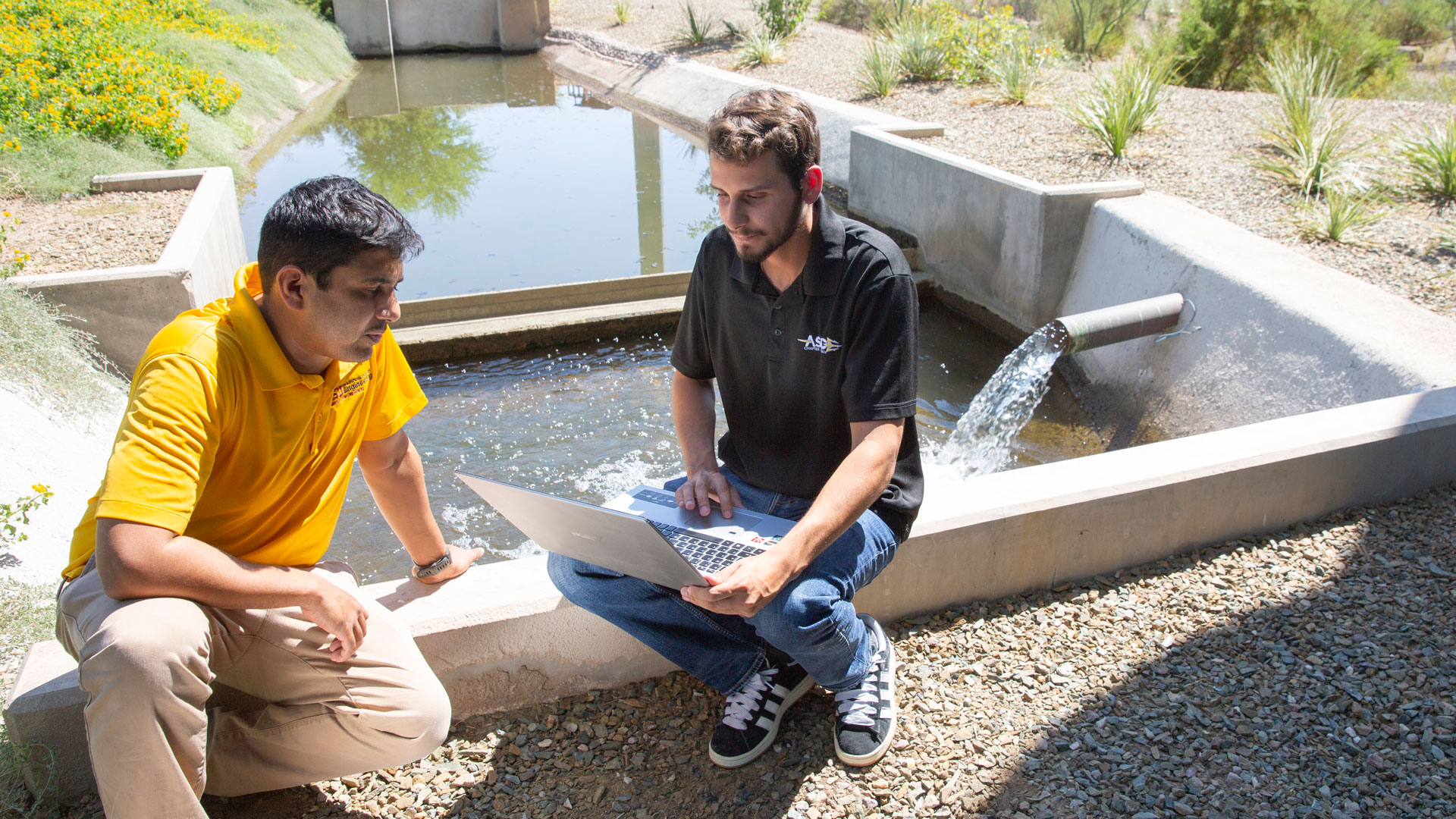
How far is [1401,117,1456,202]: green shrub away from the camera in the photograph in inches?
239

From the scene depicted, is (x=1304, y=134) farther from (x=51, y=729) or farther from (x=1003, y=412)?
(x=51, y=729)

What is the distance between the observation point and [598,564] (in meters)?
2.17

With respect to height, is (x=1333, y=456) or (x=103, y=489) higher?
(x=103, y=489)

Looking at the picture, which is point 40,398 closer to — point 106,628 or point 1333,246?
point 106,628

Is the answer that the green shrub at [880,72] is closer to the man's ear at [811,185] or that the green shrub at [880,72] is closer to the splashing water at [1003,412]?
the splashing water at [1003,412]

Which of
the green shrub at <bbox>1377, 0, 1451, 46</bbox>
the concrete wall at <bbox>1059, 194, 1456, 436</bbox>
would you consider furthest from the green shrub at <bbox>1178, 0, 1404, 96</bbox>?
the green shrub at <bbox>1377, 0, 1451, 46</bbox>

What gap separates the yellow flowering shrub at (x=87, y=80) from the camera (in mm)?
7539

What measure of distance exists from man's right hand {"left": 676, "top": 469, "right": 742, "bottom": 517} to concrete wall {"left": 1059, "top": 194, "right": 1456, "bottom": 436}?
2994 millimetres

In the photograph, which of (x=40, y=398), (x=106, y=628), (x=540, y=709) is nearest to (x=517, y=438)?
(x=40, y=398)

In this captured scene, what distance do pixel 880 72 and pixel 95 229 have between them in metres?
8.33

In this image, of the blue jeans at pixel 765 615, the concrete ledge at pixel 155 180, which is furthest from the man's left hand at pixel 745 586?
the concrete ledge at pixel 155 180

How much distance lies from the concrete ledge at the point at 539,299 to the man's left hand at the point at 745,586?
4756 mm

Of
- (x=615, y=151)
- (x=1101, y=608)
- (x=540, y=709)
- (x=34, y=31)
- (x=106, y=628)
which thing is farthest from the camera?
(x=615, y=151)

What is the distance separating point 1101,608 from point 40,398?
428 cm
